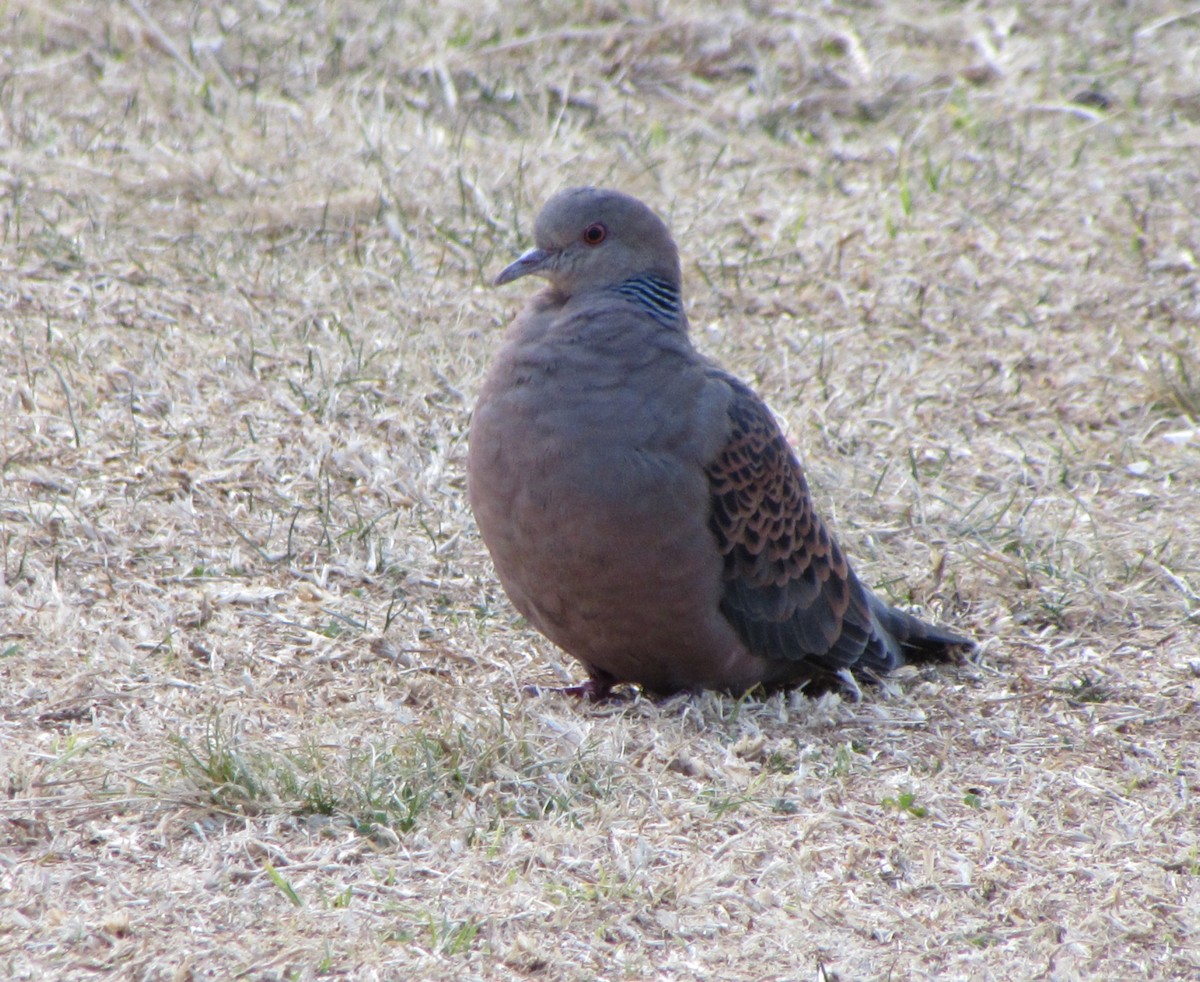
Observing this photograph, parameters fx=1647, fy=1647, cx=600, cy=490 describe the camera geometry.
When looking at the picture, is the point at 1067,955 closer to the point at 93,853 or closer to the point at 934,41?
the point at 93,853

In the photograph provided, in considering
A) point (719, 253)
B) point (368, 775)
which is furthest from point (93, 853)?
point (719, 253)

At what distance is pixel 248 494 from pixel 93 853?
184 cm

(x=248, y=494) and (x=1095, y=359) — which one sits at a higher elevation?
(x=1095, y=359)

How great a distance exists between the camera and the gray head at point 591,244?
4250mm

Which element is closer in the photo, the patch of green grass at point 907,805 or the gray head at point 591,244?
the patch of green grass at point 907,805

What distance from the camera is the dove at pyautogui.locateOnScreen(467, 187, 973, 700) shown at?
152 inches

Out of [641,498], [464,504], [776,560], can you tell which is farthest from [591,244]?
[464,504]

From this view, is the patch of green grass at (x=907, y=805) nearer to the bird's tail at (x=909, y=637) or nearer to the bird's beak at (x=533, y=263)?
the bird's tail at (x=909, y=637)

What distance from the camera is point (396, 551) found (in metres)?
4.76

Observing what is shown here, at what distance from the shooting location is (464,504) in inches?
200

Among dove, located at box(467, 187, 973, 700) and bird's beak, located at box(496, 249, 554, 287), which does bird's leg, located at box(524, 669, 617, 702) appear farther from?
bird's beak, located at box(496, 249, 554, 287)

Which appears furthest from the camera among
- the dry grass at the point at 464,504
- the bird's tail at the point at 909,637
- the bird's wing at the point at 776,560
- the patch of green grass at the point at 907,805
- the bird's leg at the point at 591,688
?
the bird's tail at the point at 909,637

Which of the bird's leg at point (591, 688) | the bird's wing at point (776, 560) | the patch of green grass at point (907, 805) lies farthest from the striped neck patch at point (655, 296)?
the patch of green grass at point (907, 805)

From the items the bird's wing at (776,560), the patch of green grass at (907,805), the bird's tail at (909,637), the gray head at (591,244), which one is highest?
the gray head at (591,244)
